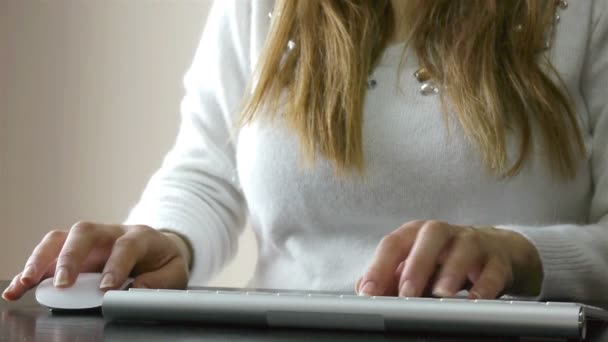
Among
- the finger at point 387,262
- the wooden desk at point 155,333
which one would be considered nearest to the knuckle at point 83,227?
the wooden desk at point 155,333

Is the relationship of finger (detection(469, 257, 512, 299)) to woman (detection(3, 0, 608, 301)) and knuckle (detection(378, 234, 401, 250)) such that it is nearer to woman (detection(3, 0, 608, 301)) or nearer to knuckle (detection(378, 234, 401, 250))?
knuckle (detection(378, 234, 401, 250))

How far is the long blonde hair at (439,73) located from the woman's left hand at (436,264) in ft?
0.95

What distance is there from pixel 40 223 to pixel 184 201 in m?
1.00

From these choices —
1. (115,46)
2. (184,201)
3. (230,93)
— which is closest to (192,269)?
(184,201)

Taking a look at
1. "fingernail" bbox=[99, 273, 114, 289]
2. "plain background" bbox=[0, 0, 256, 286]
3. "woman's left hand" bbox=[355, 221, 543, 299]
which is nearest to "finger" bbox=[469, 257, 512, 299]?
"woman's left hand" bbox=[355, 221, 543, 299]

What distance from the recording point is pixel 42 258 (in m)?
0.77

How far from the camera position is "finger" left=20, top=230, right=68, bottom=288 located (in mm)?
738

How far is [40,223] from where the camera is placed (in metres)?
2.03

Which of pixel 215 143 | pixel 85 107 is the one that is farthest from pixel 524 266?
pixel 85 107

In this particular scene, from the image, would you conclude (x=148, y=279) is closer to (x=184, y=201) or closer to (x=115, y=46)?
(x=184, y=201)

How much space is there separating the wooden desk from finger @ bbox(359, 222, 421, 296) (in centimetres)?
9

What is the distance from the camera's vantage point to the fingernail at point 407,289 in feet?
2.12

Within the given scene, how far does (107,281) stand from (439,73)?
1.53 feet

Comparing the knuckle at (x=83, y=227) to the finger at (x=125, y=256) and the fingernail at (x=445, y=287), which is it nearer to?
the finger at (x=125, y=256)
